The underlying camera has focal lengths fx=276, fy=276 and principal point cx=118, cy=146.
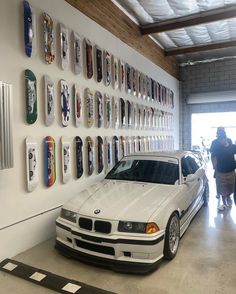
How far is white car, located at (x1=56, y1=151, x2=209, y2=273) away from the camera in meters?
2.74

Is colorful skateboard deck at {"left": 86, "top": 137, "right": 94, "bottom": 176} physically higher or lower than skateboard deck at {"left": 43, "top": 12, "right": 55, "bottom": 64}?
lower

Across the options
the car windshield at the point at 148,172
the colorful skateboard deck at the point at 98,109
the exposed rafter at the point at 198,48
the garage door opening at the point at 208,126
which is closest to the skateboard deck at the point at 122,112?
the colorful skateboard deck at the point at 98,109

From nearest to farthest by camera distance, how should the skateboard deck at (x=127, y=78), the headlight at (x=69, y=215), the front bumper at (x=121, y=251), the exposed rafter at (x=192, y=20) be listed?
the front bumper at (x=121, y=251) → the headlight at (x=69, y=215) → the exposed rafter at (x=192, y=20) → the skateboard deck at (x=127, y=78)

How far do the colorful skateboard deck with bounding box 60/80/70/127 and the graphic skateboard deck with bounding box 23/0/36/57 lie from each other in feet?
2.20

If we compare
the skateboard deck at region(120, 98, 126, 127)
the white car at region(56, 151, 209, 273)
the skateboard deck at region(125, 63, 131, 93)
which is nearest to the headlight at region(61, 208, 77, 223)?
the white car at region(56, 151, 209, 273)

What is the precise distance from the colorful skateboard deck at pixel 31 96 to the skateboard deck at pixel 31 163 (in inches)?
10.8

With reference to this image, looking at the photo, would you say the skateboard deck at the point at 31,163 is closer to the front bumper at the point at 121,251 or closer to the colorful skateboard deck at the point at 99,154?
the front bumper at the point at 121,251

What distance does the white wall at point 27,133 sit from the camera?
3.17 m

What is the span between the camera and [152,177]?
3.86 meters

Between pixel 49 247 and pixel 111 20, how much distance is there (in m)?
4.23

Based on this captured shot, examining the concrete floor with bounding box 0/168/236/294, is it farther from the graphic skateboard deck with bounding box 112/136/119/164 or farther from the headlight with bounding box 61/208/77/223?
the graphic skateboard deck with bounding box 112/136/119/164

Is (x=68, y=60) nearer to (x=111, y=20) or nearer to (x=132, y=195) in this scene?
(x=111, y=20)

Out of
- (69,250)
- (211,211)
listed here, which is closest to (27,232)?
(69,250)

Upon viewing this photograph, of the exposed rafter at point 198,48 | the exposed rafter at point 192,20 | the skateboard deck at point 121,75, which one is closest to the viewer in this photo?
the exposed rafter at point 192,20
